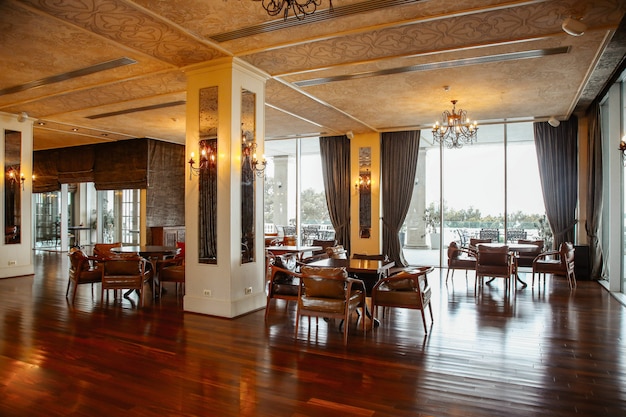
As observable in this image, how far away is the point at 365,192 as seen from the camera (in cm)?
1177

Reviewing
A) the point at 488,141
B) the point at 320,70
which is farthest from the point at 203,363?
the point at 488,141

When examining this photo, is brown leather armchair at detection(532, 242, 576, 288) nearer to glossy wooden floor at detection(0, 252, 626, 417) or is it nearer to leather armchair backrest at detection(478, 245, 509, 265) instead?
leather armchair backrest at detection(478, 245, 509, 265)

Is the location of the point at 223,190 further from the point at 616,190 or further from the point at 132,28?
the point at 616,190

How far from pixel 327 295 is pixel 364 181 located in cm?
701

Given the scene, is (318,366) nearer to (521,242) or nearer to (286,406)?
(286,406)

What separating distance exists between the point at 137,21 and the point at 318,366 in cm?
408

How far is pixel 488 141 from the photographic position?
11188 mm

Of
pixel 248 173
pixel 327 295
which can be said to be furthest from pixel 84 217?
pixel 327 295

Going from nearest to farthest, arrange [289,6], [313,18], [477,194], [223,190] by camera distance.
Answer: [289,6], [313,18], [223,190], [477,194]

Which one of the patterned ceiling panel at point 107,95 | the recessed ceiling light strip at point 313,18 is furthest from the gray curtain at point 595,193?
the patterned ceiling panel at point 107,95

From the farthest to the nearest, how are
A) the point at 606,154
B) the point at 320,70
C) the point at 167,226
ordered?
the point at 167,226 → the point at 606,154 → the point at 320,70

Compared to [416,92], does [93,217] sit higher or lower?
lower

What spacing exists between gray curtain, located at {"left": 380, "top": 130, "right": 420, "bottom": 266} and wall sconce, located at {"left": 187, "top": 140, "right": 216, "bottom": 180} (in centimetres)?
639

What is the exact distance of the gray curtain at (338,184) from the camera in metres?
12.1
